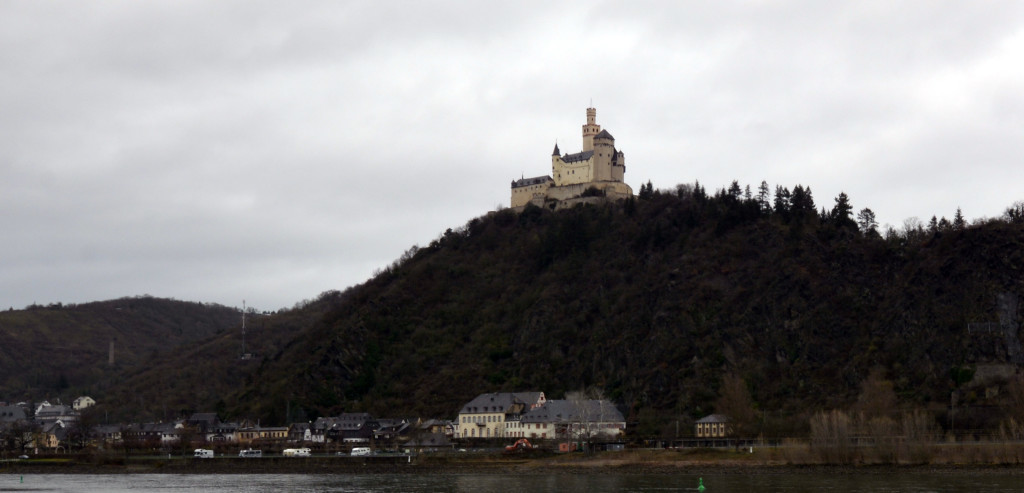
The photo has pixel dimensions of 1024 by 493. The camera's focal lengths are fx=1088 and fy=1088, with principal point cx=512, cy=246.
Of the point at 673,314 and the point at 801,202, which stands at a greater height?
the point at 801,202

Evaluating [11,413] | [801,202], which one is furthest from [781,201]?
[11,413]

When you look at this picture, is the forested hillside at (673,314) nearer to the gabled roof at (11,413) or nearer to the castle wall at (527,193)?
the castle wall at (527,193)

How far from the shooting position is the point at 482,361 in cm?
13325

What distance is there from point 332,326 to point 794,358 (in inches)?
2595

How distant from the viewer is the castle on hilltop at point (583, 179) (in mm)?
169750

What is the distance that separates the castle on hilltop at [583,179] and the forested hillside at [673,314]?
5.81m

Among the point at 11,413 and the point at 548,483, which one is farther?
the point at 11,413

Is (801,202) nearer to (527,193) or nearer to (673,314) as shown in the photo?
(673,314)

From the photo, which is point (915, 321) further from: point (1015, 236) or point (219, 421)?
point (219, 421)

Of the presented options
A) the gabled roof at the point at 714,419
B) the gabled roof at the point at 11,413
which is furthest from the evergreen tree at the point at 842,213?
the gabled roof at the point at 11,413

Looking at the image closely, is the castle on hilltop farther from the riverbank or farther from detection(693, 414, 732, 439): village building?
the riverbank

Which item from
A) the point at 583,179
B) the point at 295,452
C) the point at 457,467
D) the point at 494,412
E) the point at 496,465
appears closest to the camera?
the point at 496,465

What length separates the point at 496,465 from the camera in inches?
3558

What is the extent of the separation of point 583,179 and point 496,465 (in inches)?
3491
